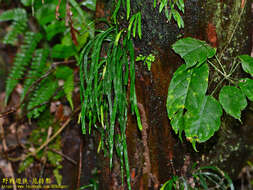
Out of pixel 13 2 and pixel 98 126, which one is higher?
pixel 13 2

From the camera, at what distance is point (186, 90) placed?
1.12 metres

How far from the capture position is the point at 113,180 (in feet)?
4.93

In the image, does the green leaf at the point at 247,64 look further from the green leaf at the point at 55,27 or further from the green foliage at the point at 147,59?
the green leaf at the point at 55,27

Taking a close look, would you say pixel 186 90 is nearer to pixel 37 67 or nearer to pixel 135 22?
pixel 135 22

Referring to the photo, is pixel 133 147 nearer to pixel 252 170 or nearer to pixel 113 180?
pixel 113 180

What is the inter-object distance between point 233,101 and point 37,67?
1904 mm

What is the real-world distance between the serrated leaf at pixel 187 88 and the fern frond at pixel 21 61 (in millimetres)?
1688

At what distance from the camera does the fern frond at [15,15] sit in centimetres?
238

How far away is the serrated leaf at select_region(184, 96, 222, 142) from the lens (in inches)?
44.2

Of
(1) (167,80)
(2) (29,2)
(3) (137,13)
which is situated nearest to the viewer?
(3) (137,13)

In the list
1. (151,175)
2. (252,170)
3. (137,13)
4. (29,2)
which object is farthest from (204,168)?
(29,2)

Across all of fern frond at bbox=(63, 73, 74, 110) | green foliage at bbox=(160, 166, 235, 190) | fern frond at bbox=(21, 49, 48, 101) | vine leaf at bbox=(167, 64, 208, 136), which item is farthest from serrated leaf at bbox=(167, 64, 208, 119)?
fern frond at bbox=(21, 49, 48, 101)

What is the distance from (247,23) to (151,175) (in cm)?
112

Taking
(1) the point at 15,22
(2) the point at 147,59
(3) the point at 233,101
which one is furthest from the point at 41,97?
(3) the point at 233,101
